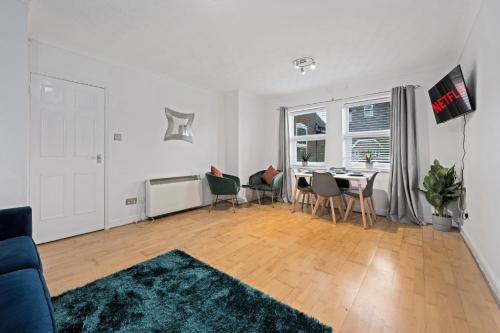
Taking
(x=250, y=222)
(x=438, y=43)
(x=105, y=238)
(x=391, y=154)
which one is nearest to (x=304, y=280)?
(x=250, y=222)

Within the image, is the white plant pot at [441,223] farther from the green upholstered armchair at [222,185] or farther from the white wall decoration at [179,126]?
the white wall decoration at [179,126]

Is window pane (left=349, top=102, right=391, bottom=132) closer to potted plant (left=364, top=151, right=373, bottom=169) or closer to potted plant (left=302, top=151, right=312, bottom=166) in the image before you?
potted plant (left=364, top=151, right=373, bottom=169)

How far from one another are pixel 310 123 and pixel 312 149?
603 mm

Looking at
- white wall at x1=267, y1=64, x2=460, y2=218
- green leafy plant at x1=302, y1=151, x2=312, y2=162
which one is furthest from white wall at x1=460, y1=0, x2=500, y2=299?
green leafy plant at x1=302, y1=151, x2=312, y2=162

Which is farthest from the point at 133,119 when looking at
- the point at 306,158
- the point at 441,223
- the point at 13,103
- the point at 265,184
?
the point at 441,223

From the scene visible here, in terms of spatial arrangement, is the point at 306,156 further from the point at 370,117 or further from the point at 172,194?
the point at 172,194

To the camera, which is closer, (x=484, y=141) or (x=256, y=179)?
(x=484, y=141)

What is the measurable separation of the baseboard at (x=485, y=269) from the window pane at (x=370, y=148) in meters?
1.73

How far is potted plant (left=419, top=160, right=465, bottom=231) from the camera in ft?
10.2

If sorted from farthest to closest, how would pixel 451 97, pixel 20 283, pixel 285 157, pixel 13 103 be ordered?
pixel 285 157, pixel 451 97, pixel 13 103, pixel 20 283

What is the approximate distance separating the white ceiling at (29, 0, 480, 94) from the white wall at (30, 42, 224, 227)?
0.21 meters

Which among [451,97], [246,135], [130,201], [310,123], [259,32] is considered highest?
[259,32]

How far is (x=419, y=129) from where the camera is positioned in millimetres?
3600

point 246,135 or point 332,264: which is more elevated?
point 246,135
